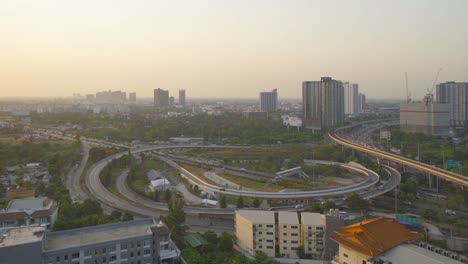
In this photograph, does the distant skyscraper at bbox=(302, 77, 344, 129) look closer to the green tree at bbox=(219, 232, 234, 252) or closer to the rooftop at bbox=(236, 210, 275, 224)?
the rooftop at bbox=(236, 210, 275, 224)

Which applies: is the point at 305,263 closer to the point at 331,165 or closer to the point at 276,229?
the point at 276,229

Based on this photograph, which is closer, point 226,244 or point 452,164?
point 226,244

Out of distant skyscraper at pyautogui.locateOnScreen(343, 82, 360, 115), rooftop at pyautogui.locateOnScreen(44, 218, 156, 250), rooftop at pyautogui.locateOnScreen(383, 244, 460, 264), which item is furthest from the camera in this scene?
distant skyscraper at pyautogui.locateOnScreen(343, 82, 360, 115)

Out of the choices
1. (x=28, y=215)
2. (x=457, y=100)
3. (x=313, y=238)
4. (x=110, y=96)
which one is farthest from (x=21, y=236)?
(x=110, y=96)

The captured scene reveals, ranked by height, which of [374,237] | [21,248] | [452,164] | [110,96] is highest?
[110,96]

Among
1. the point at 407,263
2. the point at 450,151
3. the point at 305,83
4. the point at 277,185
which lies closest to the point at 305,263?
the point at 407,263

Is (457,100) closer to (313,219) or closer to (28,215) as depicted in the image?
(313,219)

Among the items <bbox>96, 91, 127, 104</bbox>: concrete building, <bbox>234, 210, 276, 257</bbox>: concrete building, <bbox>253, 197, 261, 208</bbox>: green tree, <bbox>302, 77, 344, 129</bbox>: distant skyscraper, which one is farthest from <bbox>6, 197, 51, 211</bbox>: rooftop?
<bbox>96, 91, 127, 104</bbox>: concrete building
